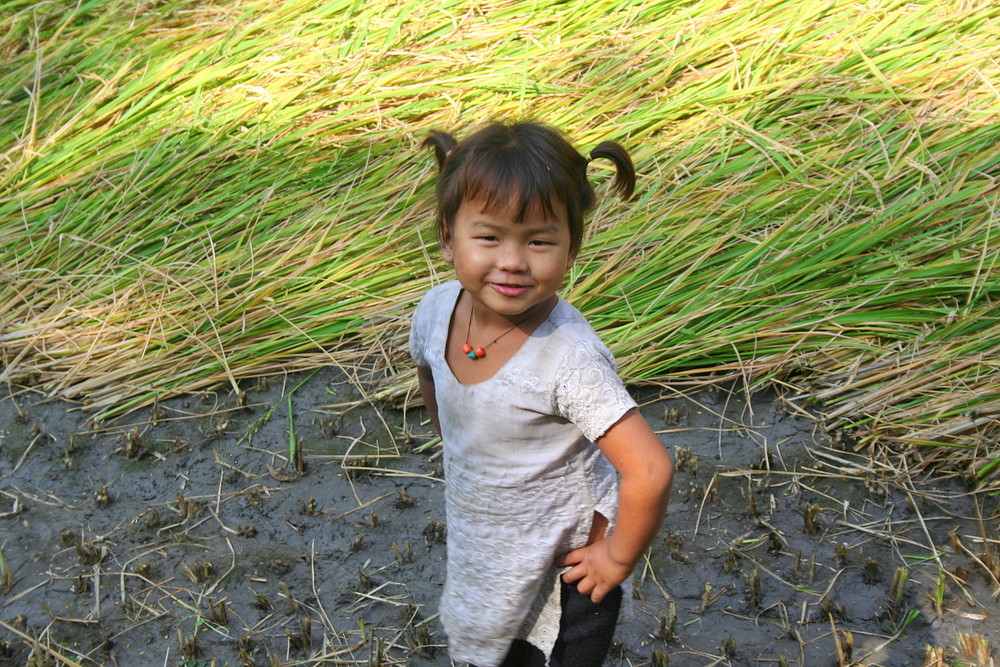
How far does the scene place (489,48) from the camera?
4145 millimetres

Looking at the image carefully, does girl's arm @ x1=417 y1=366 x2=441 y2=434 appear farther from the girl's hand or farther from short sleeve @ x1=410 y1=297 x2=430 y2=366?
the girl's hand

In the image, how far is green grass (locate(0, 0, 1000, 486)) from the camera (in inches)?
118

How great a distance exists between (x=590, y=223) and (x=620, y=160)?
6.05 ft

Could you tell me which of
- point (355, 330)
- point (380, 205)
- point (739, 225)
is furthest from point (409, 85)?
point (739, 225)

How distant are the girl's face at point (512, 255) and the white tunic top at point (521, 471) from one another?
8cm

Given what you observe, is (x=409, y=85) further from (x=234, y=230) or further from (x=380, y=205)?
(x=234, y=230)

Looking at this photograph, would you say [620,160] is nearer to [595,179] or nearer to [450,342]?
[450,342]

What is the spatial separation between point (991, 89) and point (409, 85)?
2.12 m

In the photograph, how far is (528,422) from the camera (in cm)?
151

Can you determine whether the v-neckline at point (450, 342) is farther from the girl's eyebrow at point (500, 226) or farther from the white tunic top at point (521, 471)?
the girl's eyebrow at point (500, 226)

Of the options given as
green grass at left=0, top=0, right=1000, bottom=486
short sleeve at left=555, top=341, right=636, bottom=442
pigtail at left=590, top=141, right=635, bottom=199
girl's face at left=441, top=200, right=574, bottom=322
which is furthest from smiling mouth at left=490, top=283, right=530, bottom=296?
green grass at left=0, top=0, right=1000, bottom=486

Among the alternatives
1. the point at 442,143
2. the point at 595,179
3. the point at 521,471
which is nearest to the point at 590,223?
the point at 595,179

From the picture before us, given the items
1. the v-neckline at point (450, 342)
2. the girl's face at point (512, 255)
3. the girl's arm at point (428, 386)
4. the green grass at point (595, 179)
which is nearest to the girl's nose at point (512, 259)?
the girl's face at point (512, 255)

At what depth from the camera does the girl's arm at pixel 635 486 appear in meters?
1.39
